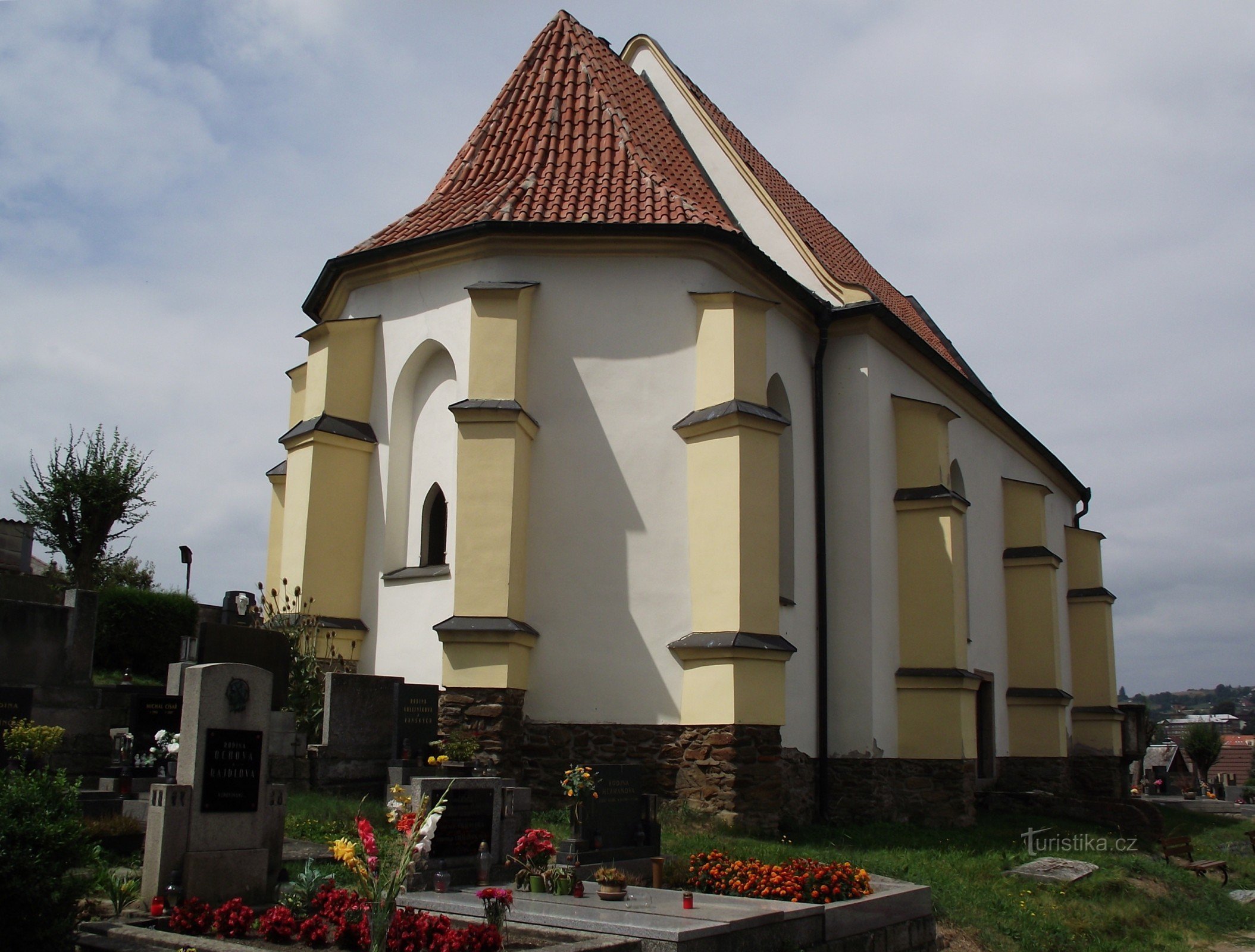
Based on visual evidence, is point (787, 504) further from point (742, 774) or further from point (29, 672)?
point (29, 672)

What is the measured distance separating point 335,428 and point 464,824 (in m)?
7.09

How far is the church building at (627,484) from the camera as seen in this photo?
44.9 feet

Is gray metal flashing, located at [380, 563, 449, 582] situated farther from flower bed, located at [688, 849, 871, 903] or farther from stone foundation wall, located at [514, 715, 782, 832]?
flower bed, located at [688, 849, 871, 903]

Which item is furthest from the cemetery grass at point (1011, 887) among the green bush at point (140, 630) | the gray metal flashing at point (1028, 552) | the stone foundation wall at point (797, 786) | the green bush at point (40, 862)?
the green bush at point (140, 630)

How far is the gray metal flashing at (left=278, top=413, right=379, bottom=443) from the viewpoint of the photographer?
1517cm

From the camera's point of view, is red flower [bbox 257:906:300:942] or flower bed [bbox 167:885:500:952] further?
red flower [bbox 257:906:300:942]

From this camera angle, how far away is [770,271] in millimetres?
16016

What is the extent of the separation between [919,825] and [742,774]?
4.46m

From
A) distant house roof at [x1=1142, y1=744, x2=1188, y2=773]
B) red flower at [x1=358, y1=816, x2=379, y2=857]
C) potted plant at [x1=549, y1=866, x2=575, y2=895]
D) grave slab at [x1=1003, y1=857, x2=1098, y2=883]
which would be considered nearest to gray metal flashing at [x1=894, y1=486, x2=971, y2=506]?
grave slab at [x1=1003, y1=857, x2=1098, y2=883]

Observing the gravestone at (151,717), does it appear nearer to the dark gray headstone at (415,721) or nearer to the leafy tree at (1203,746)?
the dark gray headstone at (415,721)

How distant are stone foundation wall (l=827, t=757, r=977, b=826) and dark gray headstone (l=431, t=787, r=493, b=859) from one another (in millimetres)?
7494

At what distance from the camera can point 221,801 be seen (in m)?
8.41

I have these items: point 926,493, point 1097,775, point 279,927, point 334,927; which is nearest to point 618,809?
point 334,927

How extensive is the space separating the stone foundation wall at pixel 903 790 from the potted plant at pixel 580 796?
6.81 m
